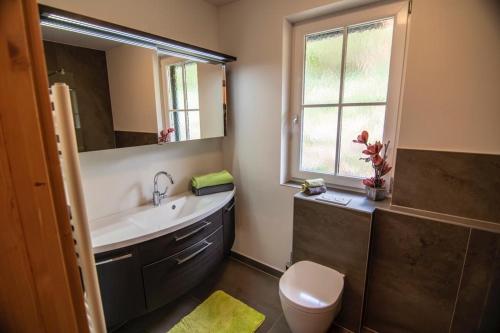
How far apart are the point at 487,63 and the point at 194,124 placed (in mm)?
1824

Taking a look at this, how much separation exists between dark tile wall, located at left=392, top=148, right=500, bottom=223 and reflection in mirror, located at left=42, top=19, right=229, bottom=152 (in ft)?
5.01

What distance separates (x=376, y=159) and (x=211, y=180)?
1.28 metres

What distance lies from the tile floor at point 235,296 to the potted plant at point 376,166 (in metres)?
1.11

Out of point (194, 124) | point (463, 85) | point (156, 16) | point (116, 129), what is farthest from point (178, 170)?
point (463, 85)

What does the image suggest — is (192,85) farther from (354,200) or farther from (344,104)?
(354,200)

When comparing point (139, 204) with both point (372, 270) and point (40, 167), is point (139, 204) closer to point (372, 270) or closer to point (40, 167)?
point (40, 167)

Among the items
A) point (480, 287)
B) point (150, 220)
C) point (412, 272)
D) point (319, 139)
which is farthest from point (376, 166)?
point (150, 220)

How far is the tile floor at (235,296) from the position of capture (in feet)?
5.52

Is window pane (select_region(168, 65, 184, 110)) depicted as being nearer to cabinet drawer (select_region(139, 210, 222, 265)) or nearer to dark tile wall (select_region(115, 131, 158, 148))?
dark tile wall (select_region(115, 131, 158, 148))

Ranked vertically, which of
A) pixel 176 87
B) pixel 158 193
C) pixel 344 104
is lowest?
pixel 158 193

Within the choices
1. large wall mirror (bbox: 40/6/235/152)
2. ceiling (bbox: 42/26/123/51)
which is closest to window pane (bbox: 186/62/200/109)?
large wall mirror (bbox: 40/6/235/152)

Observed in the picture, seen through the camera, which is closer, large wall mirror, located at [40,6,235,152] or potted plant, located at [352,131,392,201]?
large wall mirror, located at [40,6,235,152]

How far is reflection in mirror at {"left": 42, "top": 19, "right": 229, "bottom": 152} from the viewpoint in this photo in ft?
4.32

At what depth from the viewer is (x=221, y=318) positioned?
5.71 ft
